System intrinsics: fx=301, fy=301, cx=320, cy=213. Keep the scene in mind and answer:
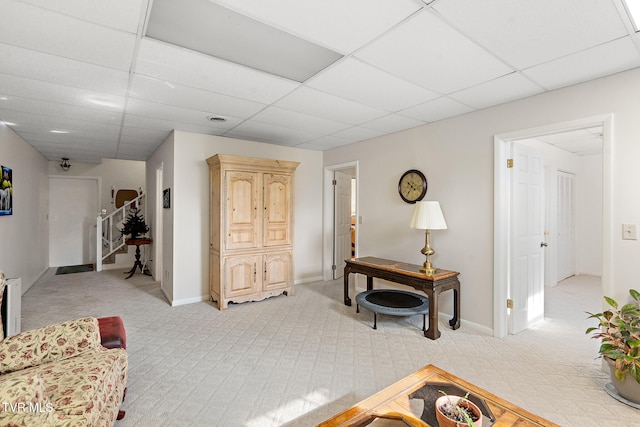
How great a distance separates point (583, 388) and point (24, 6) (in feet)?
14.1

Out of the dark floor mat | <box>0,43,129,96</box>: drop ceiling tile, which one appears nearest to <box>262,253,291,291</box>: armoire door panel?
<box>0,43,129,96</box>: drop ceiling tile

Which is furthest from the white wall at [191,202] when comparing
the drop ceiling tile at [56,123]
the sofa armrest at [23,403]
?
the sofa armrest at [23,403]

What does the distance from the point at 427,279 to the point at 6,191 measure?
17.7 ft

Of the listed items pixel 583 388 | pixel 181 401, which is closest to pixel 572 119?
pixel 583 388

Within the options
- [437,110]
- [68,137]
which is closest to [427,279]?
[437,110]

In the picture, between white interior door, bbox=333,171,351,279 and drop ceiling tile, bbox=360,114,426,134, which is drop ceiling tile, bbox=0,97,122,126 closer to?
drop ceiling tile, bbox=360,114,426,134

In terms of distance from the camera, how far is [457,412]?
1.35m

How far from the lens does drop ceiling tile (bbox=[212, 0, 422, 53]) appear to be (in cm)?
158

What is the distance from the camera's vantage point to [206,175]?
4.41 meters

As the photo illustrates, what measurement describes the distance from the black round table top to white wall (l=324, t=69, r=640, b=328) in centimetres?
43

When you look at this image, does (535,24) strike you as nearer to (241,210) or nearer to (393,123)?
(393,123)

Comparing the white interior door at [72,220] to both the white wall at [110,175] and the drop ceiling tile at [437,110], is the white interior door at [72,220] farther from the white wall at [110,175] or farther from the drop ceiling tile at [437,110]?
the drop ceiling tile at [437,110]

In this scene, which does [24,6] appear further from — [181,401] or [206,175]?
[206,175]

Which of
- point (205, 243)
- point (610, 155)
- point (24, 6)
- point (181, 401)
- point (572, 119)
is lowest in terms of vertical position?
point (181, 401)
